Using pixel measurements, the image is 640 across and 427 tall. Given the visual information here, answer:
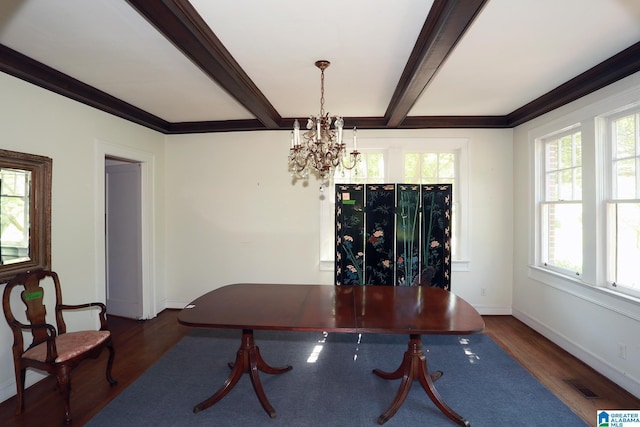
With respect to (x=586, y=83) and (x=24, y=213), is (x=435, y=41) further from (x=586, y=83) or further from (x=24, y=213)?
(x=24, y=213)

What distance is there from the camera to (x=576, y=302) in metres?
2.94

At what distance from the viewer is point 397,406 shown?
209 cm

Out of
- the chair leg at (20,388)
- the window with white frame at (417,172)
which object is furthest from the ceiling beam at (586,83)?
the chair leg at (20,388)

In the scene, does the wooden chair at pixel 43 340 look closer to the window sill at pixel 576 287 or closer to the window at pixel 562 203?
the window sill at pixel 576 287

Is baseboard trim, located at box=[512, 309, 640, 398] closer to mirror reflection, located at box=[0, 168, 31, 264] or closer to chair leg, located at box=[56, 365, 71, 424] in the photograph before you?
chair leg, located at box=[56, 365, 71, 424]

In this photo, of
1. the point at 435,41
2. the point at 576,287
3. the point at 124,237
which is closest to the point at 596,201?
the point at 576,287

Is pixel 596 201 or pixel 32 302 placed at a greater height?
pixel 596 201

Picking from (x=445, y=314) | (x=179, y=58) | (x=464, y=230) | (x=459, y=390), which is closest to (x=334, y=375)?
(x=459, y=390)

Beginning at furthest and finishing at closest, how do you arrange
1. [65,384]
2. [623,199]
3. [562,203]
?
[562,203] → [623,199] → [65,384]

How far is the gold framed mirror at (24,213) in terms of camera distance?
2301 mm

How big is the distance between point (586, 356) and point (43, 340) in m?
4.58

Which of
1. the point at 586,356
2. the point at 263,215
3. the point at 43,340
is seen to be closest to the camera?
the point at 43,340

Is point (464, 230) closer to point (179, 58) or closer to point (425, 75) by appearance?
point (425, 75)

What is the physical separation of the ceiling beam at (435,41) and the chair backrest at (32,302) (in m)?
3.35
